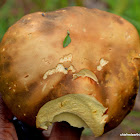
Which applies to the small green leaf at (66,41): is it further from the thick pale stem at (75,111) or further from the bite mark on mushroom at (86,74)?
the thick pale stem at (75,111)

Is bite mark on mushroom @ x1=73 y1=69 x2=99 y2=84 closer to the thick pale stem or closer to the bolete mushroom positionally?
the bolete mushroom

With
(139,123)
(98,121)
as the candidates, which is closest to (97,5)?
(139,123)

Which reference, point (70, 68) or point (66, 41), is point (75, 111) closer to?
point (70, 68)

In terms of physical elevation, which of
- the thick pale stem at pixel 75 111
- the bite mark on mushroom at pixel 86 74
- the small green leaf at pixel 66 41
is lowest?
the thick pale stem at pixel 75 111

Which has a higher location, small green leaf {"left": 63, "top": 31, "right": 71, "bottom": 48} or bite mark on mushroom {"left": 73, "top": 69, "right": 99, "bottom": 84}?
small green leaf {"left": 63, "top": 31, "right": 71, "bottom": 48}

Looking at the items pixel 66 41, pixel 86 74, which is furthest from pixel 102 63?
pixel 66 41

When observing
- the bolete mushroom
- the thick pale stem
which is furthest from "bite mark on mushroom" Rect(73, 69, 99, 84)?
the thick pale stem

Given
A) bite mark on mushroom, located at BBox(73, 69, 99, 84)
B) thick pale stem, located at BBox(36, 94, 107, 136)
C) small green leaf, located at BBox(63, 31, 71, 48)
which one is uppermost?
small green leaf, located at BBox(63, 31, 71, 48)

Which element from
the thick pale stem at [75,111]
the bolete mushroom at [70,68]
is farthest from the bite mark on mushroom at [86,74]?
the thick pale stem at [75,111]
